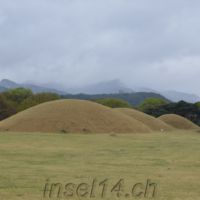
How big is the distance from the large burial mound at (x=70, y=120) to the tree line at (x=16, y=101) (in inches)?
617

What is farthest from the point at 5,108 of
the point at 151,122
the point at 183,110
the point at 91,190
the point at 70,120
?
the point at 91,190

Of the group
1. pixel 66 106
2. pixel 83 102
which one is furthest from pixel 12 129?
pixel 83 102

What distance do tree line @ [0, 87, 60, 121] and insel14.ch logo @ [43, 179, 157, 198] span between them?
5169 cm

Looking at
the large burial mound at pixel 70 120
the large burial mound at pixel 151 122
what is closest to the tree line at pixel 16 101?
the large burial mound at pixel 70 120

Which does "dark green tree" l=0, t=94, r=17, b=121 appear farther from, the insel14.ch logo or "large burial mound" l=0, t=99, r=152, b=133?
the insel14.ch logo

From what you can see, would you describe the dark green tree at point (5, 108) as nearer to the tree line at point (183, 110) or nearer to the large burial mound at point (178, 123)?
the large burial mound at point (178, 123)

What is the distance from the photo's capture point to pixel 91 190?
7.15 meters

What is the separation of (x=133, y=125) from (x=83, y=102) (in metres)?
10.3

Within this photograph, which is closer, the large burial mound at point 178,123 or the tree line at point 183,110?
the large burial mound at point 178,123

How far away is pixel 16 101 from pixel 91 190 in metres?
71.4

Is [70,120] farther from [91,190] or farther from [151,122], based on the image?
[91,190]

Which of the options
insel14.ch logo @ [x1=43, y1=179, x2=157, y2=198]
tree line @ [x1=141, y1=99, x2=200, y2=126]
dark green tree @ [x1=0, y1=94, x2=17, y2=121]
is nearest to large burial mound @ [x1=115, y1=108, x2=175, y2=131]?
tree line @ [x1=141, y1=99, x2=200, y2=126]

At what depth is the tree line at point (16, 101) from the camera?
55844 mm

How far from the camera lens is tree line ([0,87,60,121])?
183ft
